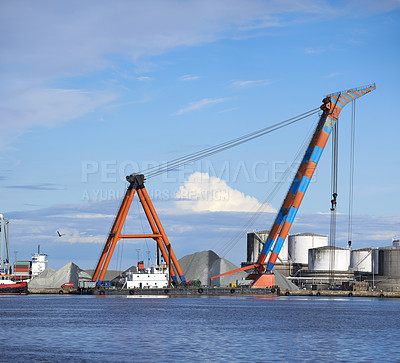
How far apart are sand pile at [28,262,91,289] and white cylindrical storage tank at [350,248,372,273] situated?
5170 centimetres

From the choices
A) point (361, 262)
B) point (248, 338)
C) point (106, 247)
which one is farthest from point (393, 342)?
point (361, 262)

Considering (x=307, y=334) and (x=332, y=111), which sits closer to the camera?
(x=307, y=334)

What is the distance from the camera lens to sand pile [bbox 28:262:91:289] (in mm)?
125125

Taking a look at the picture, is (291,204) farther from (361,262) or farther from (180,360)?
(180,360)

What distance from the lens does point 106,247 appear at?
99.7m

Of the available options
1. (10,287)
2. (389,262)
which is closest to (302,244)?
(389,262)

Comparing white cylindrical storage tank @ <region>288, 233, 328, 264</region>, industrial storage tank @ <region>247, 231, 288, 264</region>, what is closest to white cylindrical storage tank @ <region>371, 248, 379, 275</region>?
white cylindrical storage tank @ <region>288, 233, 328, 264</region>

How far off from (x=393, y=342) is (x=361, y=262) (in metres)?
97.8

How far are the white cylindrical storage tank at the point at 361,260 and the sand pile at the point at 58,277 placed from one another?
51698 millimetres

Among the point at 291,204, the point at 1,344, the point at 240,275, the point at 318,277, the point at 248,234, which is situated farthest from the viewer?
the point at 248,234

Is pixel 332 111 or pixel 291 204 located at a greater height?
pixel 332 111

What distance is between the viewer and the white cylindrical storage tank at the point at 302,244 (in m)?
140

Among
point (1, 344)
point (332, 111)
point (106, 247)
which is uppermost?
point (332, 111)

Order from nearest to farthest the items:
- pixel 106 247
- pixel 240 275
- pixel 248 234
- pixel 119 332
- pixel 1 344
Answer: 1. pixel 1 344
2. pixel 119 332
3. pixel 106 247
4. pixel 240 275
5. pixel 248 234
